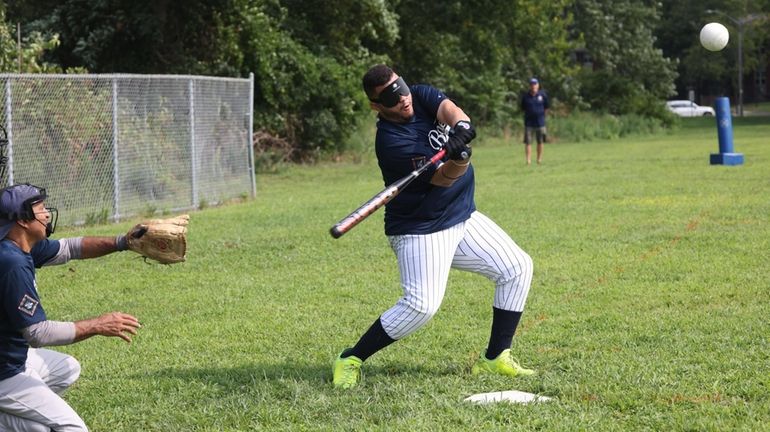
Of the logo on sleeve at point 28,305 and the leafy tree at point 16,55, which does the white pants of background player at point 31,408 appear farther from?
the leafy tree at point 16,55

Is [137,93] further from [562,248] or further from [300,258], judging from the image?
[562,248]

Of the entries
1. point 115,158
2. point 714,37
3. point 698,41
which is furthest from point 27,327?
point 698,41

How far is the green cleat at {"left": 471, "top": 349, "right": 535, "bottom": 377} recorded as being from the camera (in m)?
5.93

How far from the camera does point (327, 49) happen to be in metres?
26.3

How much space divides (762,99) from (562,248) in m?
83.9

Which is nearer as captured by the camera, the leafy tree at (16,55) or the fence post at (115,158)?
the fence post at (115,158)

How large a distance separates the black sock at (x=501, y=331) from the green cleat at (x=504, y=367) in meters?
0.03

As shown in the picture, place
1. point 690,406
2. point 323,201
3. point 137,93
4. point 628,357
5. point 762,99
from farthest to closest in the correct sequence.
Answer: point 762,99 → point 323,201 → point 137,93 → point 628,357 → point 690,406

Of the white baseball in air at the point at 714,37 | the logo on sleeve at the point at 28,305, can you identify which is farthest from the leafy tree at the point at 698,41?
the logo on sleeve at the point at 28,305

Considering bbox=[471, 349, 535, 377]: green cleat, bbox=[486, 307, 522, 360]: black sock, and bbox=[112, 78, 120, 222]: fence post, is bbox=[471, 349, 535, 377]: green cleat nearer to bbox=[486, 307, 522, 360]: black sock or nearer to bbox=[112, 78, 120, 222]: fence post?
bbox=[486, 307, 522, 360]: black sock

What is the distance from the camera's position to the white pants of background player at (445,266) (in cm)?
574

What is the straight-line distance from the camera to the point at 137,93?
14.8 meters

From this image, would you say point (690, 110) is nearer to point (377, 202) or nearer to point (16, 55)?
point (16, 55)

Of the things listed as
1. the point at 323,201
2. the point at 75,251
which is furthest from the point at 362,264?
the point at 323,201
